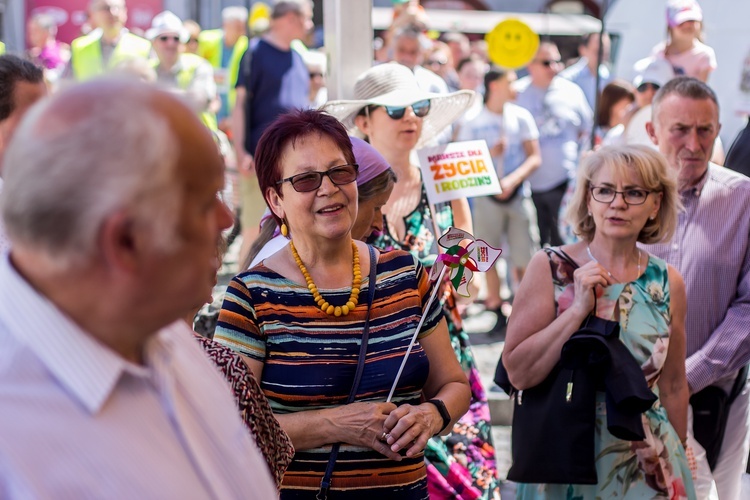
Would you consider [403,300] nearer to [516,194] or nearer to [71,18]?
[516,194]

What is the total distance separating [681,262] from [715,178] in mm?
388

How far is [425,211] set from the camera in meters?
4.25

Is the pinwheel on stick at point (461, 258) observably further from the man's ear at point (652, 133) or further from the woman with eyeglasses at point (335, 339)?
the man's ear at point (652, 133)

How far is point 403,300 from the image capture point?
2738mm

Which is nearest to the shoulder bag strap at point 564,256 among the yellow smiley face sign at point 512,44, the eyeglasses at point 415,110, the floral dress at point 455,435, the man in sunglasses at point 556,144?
the floral dress at point 455,435

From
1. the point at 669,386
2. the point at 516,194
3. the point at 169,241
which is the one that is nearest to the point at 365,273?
the point at 669,386

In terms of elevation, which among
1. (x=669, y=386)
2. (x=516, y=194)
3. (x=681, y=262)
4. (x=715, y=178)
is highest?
(x=715, y=178)

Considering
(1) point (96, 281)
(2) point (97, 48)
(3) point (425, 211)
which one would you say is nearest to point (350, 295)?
(1) point (96, 281)

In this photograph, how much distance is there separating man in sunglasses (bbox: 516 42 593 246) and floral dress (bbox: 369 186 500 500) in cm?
468

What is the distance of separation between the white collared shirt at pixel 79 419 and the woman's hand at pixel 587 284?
2102mm

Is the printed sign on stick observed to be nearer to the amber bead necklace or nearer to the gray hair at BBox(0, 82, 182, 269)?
the amber bead necklace

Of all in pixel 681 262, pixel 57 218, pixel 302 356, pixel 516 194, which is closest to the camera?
pixel 57 218

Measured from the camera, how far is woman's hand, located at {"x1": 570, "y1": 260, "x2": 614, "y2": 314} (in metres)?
3.23

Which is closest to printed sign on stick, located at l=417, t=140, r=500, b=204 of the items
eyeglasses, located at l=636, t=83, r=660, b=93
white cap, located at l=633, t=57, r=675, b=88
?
eyeglasses, located at l=636, t=83, r=660, b=93
